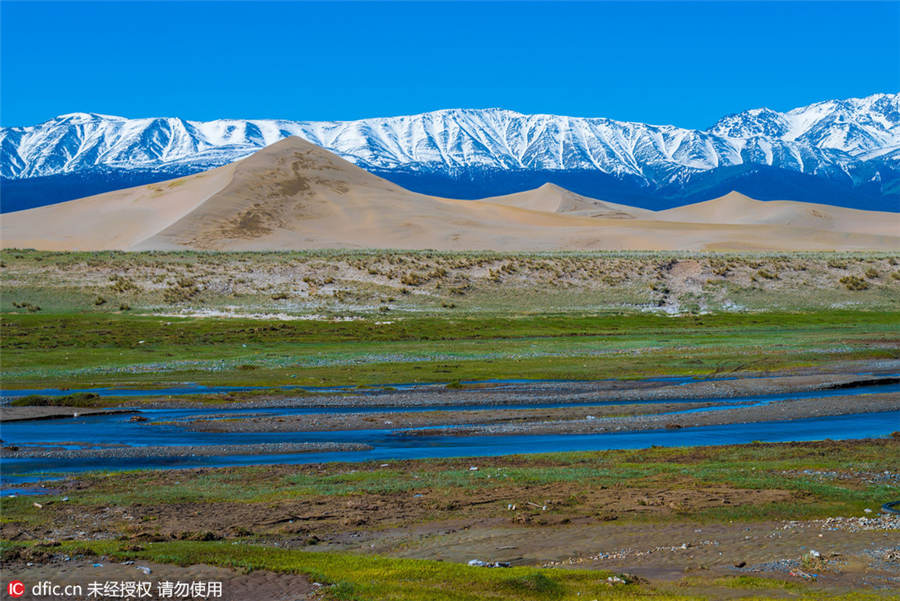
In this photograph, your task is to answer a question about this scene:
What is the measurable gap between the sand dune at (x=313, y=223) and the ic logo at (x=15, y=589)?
11163cm

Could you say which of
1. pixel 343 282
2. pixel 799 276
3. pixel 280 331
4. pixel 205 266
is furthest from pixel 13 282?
pixel 799 276

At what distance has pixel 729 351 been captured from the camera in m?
47.6

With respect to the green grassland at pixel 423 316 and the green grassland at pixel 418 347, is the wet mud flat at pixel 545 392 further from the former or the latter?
the green grassland at pixel 423 316

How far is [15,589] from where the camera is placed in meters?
12.8

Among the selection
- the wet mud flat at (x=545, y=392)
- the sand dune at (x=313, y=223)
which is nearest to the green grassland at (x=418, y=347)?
the wet mud flat at (x=545, y=392)

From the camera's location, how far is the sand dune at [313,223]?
132375 millimetres

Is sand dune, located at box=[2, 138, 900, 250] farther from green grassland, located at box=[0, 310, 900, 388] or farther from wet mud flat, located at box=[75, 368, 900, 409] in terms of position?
wet mud flat, located at box=[75, 368, 900, 409]

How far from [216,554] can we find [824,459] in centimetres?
1478

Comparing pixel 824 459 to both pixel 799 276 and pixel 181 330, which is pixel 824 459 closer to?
pixel 181 330

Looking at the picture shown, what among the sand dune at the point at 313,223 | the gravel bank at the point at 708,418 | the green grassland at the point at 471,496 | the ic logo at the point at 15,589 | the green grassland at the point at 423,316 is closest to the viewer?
the ic logo at the point at 15,589

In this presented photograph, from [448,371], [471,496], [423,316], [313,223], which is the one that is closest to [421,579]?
[471,496]

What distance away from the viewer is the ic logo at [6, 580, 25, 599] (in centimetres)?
1265

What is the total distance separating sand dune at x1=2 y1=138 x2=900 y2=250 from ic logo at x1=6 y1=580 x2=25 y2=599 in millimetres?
111633

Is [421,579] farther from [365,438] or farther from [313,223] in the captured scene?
[313,223]
